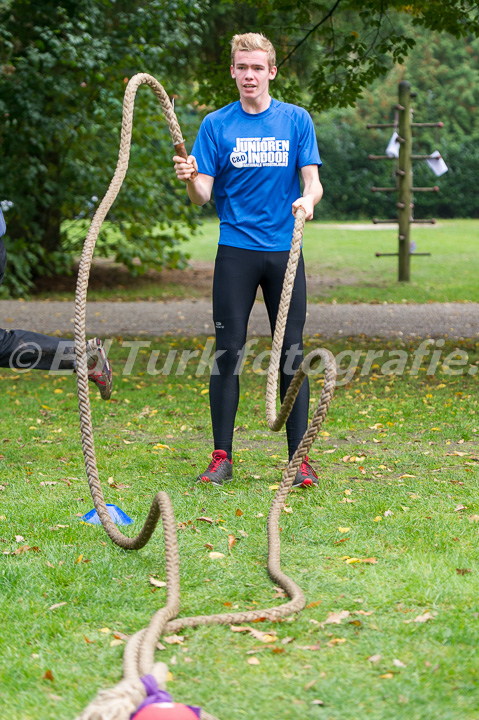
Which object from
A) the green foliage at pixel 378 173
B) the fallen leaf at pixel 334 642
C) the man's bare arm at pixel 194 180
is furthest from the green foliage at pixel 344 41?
the green foliage at pixel 378 173

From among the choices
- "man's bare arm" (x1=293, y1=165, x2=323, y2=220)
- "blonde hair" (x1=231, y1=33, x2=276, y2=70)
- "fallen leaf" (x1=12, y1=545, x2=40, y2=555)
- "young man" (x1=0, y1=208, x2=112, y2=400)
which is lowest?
"fallen leaf" (x1=12, y1=545, x2=40, y2=555)

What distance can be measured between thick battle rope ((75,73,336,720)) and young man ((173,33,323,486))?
0.30 meters

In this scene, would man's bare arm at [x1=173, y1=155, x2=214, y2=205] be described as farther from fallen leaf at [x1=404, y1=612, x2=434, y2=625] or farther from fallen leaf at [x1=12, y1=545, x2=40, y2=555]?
Answer: fallen leaf at [x1=404, y1=612, x2=434, y2=625]

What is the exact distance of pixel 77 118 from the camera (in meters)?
13.7

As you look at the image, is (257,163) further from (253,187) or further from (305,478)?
(305,478)

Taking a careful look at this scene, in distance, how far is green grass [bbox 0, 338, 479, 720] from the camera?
251cm

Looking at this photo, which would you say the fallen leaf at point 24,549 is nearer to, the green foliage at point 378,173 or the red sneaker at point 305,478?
the red sneaker at point 305,478

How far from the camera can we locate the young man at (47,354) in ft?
15.7

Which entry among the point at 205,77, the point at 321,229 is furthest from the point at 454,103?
the point at 205,77

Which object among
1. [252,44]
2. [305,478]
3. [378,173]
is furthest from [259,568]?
[378,173]

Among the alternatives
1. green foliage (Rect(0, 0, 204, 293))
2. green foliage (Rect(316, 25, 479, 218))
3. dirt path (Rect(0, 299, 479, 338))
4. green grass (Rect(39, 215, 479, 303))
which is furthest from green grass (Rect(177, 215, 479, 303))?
green foliage (Rect(0, 0, 204, 293))

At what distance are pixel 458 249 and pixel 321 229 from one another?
7.66 metres

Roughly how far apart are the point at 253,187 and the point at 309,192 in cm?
30

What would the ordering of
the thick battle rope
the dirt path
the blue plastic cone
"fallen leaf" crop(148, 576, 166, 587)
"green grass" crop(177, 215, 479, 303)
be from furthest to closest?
"green grass" crop(177, 215, 479, 303) < the dirt path < the blue plastic cone < "fallen leaf" crop(148, 576, 166, 587) < the thick battle rope
